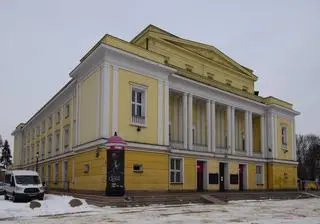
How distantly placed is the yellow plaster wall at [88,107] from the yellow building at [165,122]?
71 millimetres

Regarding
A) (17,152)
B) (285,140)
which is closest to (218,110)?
(285,140)

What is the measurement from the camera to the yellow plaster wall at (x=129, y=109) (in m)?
26.0

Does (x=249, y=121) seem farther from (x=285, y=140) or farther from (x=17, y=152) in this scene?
(x=17, y=152)

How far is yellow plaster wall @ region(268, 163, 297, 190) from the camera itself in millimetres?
40322

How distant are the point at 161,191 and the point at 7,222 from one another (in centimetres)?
1399

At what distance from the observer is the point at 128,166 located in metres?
25.5

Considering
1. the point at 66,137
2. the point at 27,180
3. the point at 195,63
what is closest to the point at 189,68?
the point at 195,63

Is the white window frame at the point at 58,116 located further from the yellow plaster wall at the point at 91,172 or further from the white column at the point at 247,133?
the white column at the point at 247,133

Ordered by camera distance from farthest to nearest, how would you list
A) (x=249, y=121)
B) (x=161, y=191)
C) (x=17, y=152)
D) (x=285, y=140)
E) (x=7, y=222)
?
1. (x=17, y=152)
2. (x=285, y=140)
3. (x=249, y=121)
4. (x=161, y=191)
5. (x=7, y=222)

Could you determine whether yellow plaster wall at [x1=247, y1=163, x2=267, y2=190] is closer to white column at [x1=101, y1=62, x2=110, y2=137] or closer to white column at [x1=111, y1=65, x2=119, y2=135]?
white column at [x1=111, y1=65, x2=119, y2=135]

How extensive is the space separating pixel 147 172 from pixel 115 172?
3.98 metres

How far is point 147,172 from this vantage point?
26.5 m

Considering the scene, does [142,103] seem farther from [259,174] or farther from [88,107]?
[259,174]

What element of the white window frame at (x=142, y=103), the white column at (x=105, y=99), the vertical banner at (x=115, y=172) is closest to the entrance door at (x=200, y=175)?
the white window frame at (x=142, y=103)
